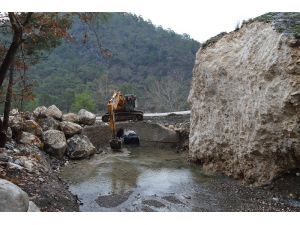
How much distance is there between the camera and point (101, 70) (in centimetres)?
4591

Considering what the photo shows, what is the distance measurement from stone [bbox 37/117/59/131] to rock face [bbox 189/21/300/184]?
463 cm

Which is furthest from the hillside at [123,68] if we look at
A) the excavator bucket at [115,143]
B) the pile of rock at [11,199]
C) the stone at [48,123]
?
the pile of rock at [11,199]

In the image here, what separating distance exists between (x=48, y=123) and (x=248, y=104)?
287 inches

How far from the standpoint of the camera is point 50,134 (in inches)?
471

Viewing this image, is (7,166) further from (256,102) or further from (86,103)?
(86,103)

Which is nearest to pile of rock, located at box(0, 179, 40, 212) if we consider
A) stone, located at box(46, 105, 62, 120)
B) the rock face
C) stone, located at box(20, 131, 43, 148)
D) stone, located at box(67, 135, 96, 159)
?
the rock face

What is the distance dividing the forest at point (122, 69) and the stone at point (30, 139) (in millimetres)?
17659

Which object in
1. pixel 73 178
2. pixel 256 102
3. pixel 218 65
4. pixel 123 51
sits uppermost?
pixel 123 51

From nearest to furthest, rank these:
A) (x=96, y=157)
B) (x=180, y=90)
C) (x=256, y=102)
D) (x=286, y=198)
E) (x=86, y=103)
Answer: (x=286, y=198)
(x=256, y=102)
(x=96, y=157)
(x=86, y=103)
(x=180, y=90)

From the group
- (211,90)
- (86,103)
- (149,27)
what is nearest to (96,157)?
(211,90)

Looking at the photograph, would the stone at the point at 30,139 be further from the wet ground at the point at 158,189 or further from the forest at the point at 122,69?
the forest at the point at 122,69

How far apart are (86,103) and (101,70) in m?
17.5

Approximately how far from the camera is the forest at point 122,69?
123 feet

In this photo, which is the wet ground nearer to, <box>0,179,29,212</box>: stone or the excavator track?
<box>0,179,29,212</box>: stone
